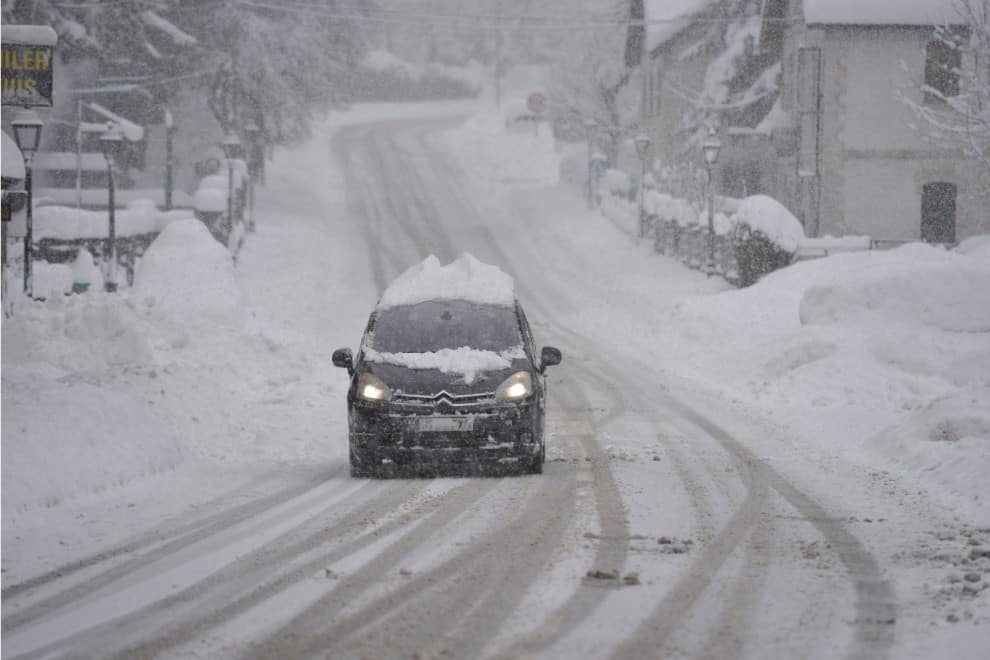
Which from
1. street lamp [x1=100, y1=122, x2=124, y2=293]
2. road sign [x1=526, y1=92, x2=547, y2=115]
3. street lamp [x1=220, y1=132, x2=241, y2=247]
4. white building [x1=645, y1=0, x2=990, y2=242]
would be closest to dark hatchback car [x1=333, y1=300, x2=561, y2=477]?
street lamp [x1=100, y1=122, x2=124, y2=293]

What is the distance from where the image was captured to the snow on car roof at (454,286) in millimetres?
13234

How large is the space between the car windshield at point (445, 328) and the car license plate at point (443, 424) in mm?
1088

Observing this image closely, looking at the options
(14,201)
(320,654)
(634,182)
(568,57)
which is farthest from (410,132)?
(320,654)

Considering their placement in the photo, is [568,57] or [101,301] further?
[568,57]

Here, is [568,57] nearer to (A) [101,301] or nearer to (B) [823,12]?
(B) [823,12]

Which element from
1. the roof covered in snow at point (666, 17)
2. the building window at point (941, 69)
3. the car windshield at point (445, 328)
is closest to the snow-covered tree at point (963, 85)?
the building window at point (941, 69)

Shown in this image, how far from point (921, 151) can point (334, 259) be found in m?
17.3

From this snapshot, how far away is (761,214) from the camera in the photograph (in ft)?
97.8

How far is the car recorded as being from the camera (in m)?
11.3

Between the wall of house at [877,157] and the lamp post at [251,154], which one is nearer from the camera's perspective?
the wall of house at [877,157]

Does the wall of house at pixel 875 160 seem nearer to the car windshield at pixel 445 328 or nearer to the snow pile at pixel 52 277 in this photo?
the snow pile at pixel 52 277

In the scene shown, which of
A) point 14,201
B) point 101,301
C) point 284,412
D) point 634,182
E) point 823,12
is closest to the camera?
point 284,412

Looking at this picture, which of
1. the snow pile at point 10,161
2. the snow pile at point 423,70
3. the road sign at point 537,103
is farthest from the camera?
the snow pile at point 423,70

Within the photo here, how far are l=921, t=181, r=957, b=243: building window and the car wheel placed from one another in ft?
102
